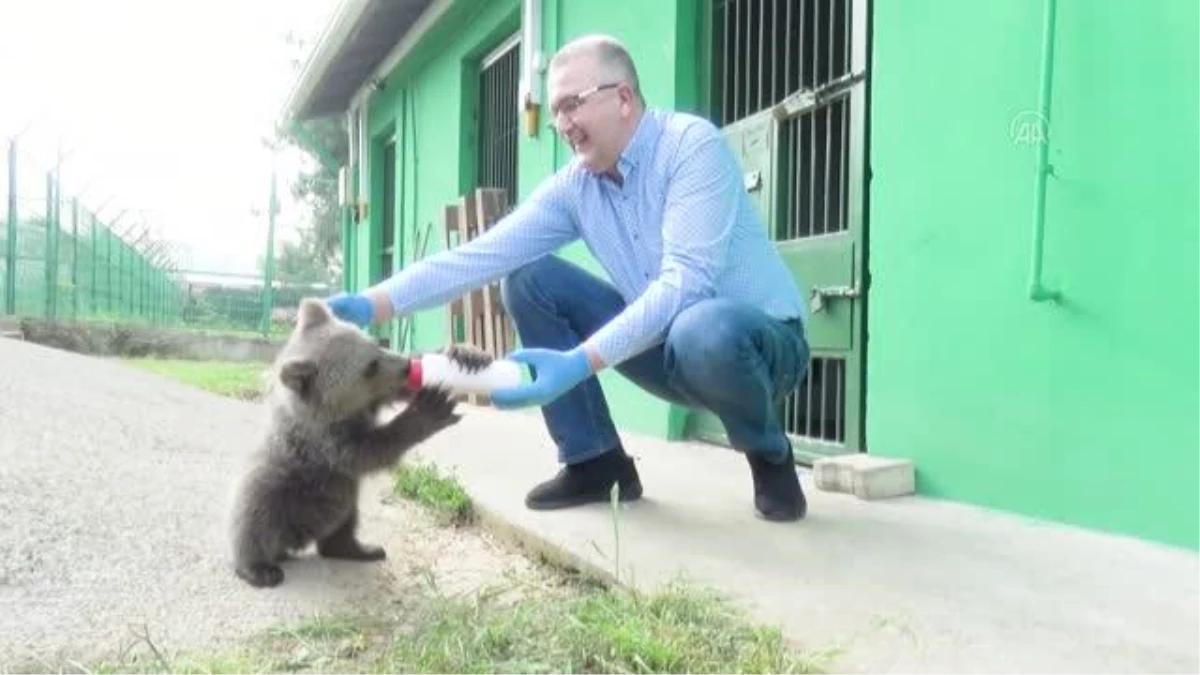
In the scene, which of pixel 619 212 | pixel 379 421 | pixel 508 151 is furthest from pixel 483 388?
pixel 508 151

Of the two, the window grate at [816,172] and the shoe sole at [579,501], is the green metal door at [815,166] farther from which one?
the shoe sole at [579,501]

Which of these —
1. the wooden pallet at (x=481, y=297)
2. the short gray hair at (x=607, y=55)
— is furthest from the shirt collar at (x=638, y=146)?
the wooden pallet at (x=481, y=297)

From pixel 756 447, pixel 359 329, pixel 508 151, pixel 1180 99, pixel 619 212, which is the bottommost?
pixel 756 447

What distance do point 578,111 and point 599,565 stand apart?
1.43 metres

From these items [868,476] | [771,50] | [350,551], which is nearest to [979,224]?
→ [868,476]

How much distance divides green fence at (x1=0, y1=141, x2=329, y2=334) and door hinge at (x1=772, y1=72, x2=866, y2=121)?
14007 mm

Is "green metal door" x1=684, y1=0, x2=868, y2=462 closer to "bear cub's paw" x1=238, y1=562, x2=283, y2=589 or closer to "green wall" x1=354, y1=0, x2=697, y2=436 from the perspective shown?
"green wall" x1=354, y1=0, x2=697, y2=436

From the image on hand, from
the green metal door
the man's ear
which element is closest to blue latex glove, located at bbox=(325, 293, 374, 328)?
the man's ear

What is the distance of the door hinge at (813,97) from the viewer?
4633mm

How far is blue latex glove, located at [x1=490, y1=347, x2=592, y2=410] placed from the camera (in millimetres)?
2893

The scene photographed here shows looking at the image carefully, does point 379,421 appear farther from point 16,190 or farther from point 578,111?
point 16,190

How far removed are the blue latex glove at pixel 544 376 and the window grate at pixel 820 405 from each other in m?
2.10

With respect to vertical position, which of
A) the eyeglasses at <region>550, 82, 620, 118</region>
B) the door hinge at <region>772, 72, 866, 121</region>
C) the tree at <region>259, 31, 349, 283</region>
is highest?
the tree at <region>259, 31, 349, 283</region>

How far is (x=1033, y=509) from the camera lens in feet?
11.6
